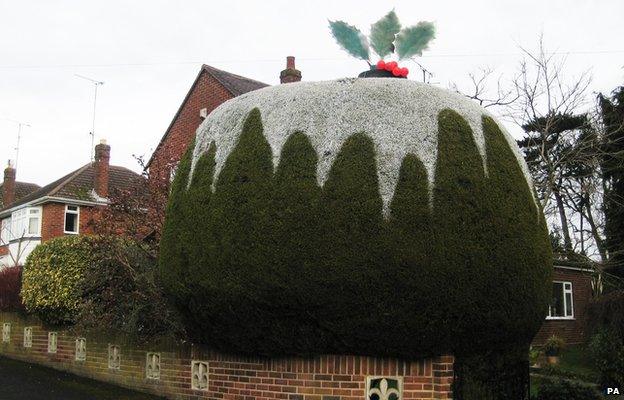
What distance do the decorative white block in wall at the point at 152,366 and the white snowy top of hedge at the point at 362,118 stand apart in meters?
3.46

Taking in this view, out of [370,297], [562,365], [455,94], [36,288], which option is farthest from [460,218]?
[562,365]

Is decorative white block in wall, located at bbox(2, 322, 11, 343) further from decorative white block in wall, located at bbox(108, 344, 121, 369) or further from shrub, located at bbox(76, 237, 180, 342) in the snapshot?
decorative white block in wall, located at bbox(108, 344, 121, 369)

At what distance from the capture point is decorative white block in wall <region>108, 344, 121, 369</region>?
10420mm

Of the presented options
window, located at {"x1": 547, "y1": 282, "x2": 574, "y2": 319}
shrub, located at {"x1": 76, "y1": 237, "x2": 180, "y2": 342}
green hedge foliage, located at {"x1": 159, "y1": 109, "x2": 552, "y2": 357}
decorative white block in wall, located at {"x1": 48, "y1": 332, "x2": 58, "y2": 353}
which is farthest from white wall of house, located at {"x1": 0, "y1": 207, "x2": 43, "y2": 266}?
green hedge foliage, located at {"x1": 159, "y1": 109, "x2": 552, "y2": 357}

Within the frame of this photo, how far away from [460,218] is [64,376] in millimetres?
8321

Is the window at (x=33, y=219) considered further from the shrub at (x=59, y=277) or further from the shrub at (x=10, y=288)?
the shrub at (x=59, y=277)

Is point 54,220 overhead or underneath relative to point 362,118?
overhead

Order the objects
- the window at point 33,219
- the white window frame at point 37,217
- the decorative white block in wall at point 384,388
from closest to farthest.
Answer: the decorative white block in wall at point 384,388
the white window frame at point 37,217
the window at point 33,219

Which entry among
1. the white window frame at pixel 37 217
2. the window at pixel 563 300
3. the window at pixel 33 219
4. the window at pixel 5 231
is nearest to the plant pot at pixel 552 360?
the window at pixel 563 300

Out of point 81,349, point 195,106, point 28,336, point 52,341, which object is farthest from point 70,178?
point 81,349

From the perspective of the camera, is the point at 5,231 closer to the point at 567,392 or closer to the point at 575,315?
the point at 575,315

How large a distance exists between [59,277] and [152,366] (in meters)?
3.51

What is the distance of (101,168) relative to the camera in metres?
26.7

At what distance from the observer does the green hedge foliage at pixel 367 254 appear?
252 inches
